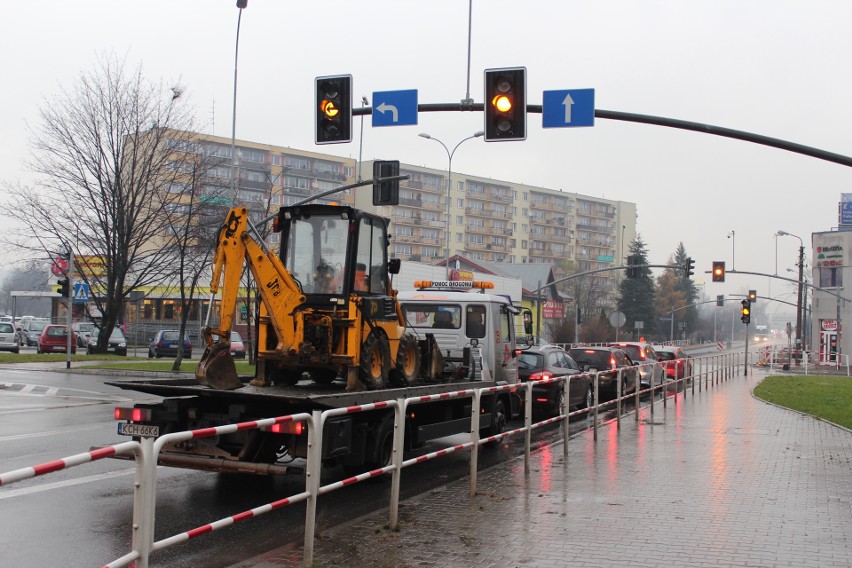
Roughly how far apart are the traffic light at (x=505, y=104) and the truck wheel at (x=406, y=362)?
4.37 m

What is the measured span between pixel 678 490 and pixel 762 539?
2.32 m

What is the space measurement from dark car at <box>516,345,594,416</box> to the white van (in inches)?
90.2

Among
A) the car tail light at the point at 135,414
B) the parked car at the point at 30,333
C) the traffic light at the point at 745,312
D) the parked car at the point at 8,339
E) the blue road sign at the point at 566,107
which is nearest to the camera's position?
the car tail light at the point at 135,414

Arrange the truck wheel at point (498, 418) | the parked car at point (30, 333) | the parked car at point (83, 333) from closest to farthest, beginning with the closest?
1. the truck wheel at point (498, 418)
2. the parked car at point (83, 333)
3. the parked car at point (30, 333)

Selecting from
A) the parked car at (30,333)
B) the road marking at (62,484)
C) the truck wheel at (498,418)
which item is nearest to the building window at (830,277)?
the parked car at (30,333)

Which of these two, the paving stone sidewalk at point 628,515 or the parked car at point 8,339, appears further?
the parked car at point 8,339

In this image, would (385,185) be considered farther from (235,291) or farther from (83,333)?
(83,333)

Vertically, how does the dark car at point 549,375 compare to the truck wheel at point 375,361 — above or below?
below

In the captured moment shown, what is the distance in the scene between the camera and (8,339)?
142ft

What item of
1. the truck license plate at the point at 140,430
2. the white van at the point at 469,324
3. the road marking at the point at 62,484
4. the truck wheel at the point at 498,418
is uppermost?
the white van at the point at 469,324

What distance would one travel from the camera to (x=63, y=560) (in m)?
6.43

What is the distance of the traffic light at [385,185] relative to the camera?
2038 cm

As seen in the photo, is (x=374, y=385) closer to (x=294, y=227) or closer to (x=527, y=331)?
(x=294, y=227)

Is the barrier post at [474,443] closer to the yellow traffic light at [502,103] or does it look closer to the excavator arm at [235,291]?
the excavator arm at [235,291]
